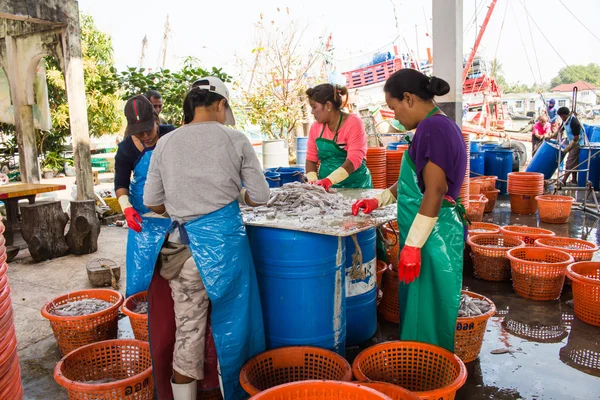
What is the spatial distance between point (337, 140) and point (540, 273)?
2.30m

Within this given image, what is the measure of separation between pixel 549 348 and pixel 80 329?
354 cm

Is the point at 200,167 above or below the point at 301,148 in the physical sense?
below

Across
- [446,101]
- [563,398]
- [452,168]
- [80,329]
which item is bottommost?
[563,398]

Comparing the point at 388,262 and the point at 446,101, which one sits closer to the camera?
the point at 388,262

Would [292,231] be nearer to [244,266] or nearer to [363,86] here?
[244,266]

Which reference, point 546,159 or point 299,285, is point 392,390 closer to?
point 299,285

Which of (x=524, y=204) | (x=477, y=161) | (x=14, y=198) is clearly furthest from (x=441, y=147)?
(x=477, y=161)

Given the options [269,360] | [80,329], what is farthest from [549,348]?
[80,329]

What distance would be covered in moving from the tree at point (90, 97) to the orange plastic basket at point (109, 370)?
13.3m

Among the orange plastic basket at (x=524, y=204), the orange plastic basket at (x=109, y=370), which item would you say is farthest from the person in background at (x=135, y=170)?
the orange plastic basket at (x=524, y=204)

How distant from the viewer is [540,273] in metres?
4.25

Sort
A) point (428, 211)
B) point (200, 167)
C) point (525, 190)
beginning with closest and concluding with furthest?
point (200, 167)
point (428, 211)
point (525, 190)

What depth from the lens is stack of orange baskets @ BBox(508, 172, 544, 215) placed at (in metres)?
8.00

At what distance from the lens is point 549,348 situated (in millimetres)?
3443
